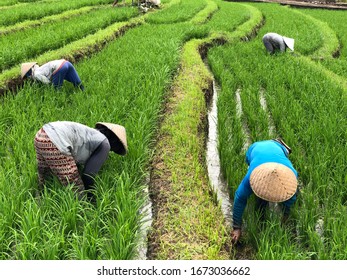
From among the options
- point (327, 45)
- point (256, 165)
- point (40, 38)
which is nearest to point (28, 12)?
point (40, 38)

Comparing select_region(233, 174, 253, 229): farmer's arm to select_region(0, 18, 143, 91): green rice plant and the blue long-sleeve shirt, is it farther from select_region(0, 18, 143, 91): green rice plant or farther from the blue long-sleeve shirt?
select_region(0, 18, 143, 91): green rice plant

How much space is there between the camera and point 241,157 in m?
3.43

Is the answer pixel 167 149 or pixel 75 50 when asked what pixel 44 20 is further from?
pixel 167 149

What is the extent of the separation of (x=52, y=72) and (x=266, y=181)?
324 cm

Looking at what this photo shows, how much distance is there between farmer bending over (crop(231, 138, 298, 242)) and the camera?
2.13m

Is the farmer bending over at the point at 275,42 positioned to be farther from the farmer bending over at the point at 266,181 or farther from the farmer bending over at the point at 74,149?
the farmer bending over at the point at 74,149

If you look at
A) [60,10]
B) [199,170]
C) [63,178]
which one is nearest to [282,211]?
[199,170]

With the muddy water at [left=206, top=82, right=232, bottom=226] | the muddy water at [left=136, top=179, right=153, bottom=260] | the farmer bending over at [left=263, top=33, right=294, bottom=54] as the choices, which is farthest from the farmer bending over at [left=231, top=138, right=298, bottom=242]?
the farmer bending over at [left=263, top=33, right=294, bottom=54]

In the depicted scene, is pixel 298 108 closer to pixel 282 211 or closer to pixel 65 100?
pixel 282 211

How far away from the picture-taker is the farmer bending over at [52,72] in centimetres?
420

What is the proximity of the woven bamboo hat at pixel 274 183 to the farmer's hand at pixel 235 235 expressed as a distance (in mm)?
461

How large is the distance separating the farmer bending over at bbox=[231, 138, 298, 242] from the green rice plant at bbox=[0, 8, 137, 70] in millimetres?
4563

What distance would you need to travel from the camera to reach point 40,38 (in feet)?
22.2
